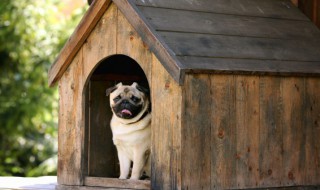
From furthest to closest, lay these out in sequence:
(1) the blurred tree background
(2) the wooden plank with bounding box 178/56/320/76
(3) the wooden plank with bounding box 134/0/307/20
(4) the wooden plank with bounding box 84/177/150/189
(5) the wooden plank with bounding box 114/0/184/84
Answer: (1) the blurred tree background
(3) the wooden plank with bounding box 134/0/307/20
(4) the wooden plank with bounding box 84/177/150/189
(2) the wooden plank with bounding box 178/56/320/76
(5) the wooden plank with bounding box 114/0/184/84

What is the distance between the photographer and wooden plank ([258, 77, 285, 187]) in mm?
6992

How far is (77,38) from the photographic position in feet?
23.6

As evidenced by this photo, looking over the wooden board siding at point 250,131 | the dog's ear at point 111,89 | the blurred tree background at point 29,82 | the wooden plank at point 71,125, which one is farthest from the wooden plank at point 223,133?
the blurred tree background at point 29,82

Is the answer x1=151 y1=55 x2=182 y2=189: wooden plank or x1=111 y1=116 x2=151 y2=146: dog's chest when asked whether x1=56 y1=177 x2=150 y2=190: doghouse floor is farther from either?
x1=111 y1=116 x2=151 y2=146: dog's chest

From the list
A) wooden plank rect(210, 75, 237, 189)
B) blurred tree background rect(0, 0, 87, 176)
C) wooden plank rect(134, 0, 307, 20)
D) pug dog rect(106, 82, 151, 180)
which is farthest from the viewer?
blurred tree background rect(0, 0, 87, 176)

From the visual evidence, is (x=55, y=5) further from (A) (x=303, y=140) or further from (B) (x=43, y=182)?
(A) (x=303, y=140)

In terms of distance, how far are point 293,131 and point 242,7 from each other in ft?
3.68

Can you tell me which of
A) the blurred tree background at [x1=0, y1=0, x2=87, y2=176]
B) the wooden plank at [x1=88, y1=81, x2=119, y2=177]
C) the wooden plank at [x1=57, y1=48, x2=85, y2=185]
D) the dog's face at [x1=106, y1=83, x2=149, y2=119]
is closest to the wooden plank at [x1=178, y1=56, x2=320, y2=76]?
the dog's face at [x1=106, y1=83, x2=149, y2=119]

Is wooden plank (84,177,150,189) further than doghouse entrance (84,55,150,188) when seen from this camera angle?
No

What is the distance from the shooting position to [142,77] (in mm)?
8188

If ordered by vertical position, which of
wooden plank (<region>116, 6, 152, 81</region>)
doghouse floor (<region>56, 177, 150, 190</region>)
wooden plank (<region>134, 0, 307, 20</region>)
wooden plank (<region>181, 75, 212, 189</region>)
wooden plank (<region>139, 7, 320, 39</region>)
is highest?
wooden plank (<region>134, 0, 307, 20</region>)

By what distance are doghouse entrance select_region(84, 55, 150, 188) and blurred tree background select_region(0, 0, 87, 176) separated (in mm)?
5813

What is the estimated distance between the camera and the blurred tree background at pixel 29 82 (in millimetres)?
14219

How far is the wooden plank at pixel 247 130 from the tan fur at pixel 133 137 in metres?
0.79
